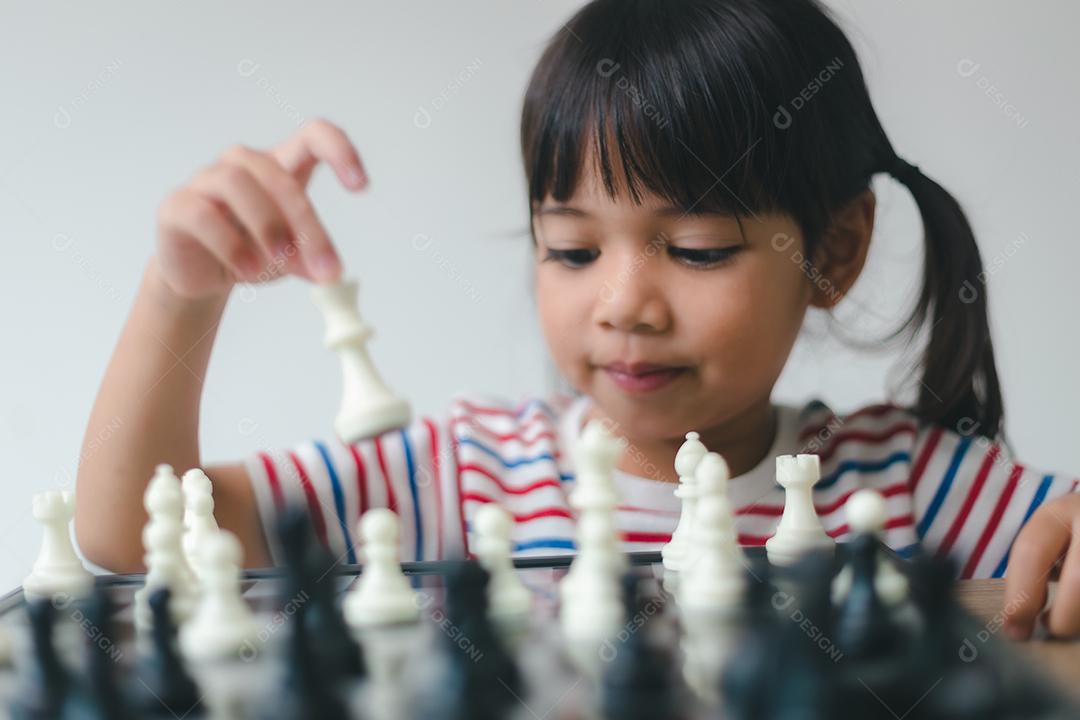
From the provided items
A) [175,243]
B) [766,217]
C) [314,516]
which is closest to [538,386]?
[314,516]

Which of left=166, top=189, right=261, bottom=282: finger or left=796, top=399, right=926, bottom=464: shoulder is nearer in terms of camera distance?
left=166, top=189, right=261, bottom=282: finger

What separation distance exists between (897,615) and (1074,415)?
1597mm

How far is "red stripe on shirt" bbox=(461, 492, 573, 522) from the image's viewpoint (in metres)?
1.20

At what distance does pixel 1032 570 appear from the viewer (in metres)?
0.73

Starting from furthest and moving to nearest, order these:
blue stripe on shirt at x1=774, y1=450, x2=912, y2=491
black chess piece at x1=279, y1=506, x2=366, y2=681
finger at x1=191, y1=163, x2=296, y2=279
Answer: blue stripe on shirt at x1=774, y1=450, x2=912, y2=491, finger at x1=191, y1=163, x2=296, y2=279, black chess piece at x1=279, y1=506, x2=366, y2=681

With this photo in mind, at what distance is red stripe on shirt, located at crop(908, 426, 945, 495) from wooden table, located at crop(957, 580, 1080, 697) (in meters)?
0.47

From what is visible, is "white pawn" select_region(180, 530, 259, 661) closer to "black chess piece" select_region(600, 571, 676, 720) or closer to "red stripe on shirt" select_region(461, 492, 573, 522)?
"black chess piece" select_region(600, 571, 676, 720)

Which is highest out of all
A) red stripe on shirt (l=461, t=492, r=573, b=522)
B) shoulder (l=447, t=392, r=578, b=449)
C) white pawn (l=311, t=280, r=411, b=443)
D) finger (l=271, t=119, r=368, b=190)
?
finger (l=271, t=119, r=368, b=190)

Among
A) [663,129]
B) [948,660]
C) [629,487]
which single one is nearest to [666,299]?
[663,129]

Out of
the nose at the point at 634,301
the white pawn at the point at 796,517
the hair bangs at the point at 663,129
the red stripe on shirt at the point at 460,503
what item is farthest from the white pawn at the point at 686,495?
the red stripe on shirt at the point at 460,503

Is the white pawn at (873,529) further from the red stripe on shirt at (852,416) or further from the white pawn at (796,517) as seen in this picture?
the red stripe on shirt at (852,416)

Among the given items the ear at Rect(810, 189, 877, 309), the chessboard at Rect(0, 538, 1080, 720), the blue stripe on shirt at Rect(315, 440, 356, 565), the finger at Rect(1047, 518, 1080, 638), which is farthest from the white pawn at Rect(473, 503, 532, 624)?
the ear at Rect(810, 189, 877, 309)

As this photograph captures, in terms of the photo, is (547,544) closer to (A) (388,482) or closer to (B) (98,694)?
(A) (388,482)

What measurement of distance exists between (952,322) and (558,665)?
97 centimetres
